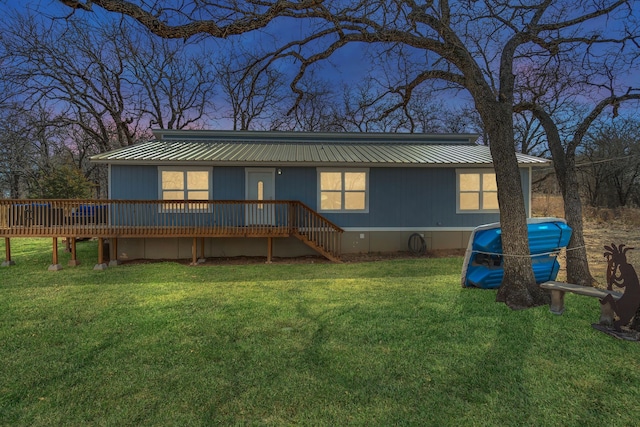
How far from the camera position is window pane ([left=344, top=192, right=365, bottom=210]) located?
1059cm

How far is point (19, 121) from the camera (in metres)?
19.5

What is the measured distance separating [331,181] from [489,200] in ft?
17.3

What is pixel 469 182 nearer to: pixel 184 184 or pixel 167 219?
pixel 184 184

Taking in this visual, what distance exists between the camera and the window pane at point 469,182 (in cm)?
1090

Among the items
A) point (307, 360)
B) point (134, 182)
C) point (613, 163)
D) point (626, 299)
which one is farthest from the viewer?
point (613, 163)

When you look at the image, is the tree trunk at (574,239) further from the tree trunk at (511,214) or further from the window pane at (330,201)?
the window pane at (330,201)

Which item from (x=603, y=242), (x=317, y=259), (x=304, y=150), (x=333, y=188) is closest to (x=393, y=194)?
(x=333, y=188)

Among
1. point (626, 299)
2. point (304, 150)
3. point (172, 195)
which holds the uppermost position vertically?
point (304, 150)

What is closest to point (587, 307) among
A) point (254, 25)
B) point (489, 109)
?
point (489, 109)

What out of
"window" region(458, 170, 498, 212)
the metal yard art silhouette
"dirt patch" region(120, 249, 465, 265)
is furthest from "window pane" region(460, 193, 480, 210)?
the metal yard art silhouette

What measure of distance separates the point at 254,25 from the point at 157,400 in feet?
15.4

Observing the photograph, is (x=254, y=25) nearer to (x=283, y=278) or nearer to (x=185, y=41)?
(x=185, y=41)

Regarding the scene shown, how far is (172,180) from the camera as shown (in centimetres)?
1016

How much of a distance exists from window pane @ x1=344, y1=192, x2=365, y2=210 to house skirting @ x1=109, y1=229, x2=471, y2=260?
0.74 meters
